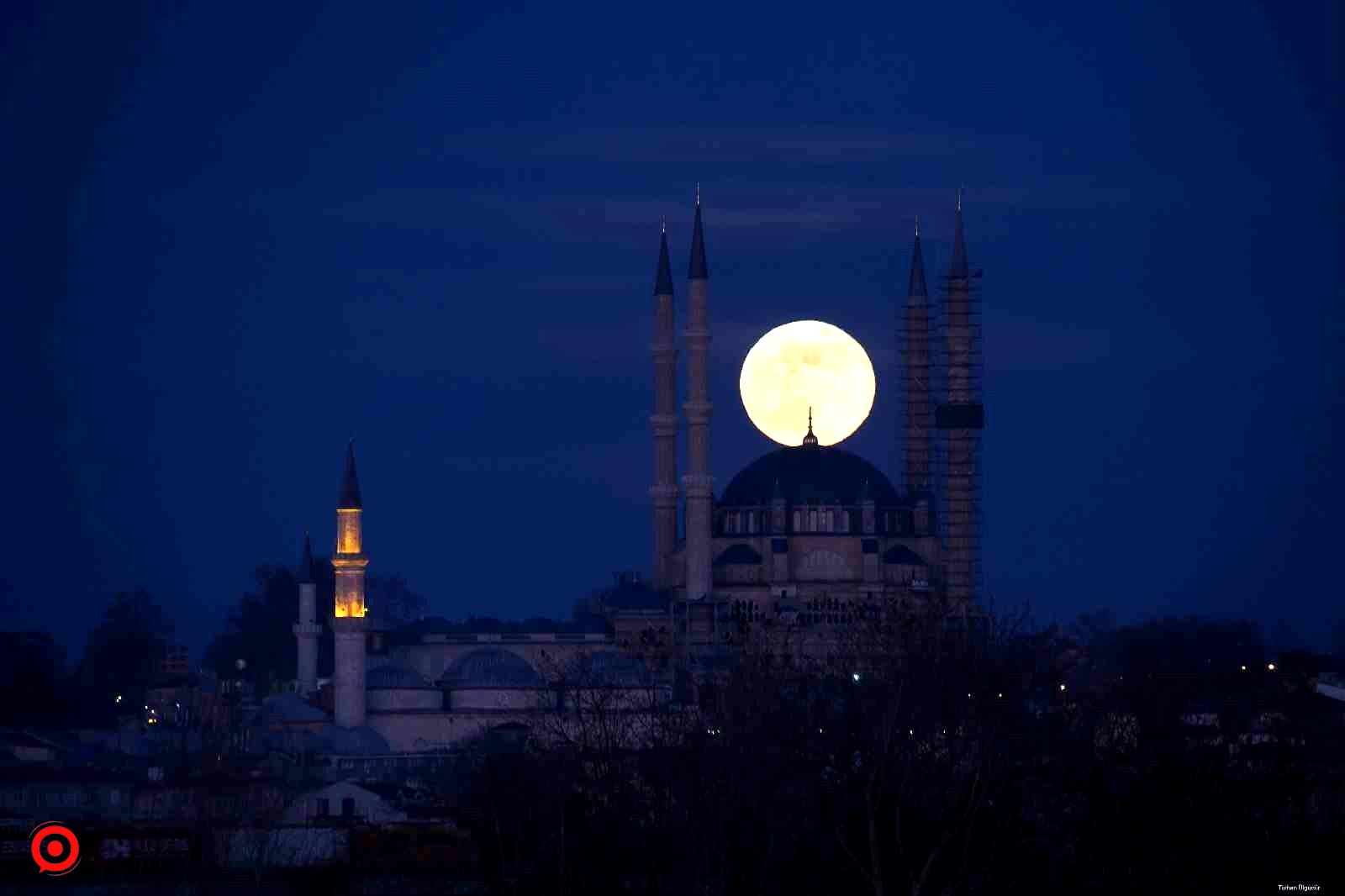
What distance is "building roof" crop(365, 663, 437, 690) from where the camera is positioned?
7775cm

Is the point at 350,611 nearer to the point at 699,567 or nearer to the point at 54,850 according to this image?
the point at 699,567

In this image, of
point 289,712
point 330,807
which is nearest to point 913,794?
point 330,807

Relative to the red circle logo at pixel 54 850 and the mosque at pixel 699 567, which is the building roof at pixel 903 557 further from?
the red circle logo at pixel 54 850

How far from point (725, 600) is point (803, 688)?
118 ft

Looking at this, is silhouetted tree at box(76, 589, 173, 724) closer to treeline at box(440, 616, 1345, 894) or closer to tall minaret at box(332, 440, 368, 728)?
tall minaret at box(332, 440, 368, 728)

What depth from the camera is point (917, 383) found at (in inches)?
3216

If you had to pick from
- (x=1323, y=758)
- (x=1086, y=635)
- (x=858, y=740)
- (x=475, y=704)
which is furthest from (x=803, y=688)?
(x=1086, y=635)

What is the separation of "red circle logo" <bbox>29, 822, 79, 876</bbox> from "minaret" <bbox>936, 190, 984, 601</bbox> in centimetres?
3968

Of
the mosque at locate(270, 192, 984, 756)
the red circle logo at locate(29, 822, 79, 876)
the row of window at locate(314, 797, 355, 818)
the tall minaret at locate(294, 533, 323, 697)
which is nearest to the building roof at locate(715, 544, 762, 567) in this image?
the mosque at locate(270, 192, 984, 756)

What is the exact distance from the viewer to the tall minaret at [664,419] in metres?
80.4

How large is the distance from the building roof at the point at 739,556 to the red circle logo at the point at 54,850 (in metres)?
42.9

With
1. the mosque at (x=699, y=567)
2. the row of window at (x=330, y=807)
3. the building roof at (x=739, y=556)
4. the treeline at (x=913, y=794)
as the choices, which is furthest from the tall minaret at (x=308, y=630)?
the treeline at (x=913, y=794)

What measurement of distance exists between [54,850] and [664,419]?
42.3 meters

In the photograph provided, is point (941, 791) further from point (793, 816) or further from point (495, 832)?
point (495, 832)
